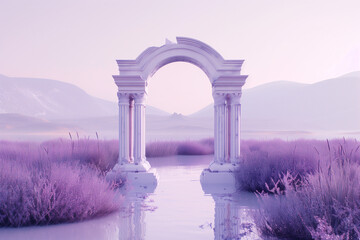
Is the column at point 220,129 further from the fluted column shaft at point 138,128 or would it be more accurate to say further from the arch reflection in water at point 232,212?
the fluted column shaft at point 138,128

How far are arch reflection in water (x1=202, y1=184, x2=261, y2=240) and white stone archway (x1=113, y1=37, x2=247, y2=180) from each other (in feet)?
5.08

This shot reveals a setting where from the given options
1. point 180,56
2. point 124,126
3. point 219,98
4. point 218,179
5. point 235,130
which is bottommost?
point 218,179

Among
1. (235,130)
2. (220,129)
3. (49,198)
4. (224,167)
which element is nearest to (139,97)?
(220,129)

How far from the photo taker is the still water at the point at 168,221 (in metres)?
5.85

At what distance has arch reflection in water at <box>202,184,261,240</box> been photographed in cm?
590

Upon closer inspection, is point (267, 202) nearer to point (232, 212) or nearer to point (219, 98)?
point (232, 212)

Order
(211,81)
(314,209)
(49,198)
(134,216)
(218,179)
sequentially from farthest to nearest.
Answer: (211,81), (218,179), (134,216), (49,198), (314,209)

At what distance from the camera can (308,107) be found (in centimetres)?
12762

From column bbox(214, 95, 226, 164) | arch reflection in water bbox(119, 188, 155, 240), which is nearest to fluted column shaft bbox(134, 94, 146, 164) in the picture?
arch reflection in water bbox(119, 188, 155, 240)

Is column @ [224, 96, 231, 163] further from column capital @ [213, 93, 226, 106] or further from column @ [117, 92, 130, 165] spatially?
column @ [117, 92, 130, 165]

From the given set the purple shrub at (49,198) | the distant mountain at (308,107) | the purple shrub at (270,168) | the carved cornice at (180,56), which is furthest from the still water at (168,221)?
the distant mountain at (308,107)

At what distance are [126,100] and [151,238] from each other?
260 inches

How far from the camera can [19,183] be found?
6.52 m

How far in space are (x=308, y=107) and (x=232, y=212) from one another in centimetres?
12822
